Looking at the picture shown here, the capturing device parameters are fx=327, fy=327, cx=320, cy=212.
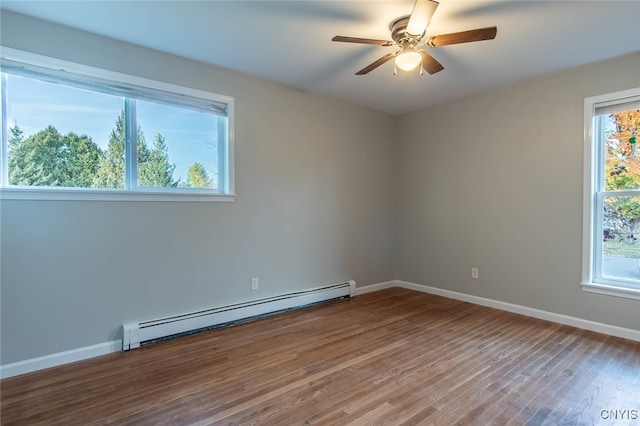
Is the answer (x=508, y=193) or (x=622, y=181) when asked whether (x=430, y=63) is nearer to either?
(x=508, y=193)

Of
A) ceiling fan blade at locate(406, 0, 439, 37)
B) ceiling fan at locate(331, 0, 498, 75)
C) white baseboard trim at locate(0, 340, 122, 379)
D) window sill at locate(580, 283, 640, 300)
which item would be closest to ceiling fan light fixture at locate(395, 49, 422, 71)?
ceiling fan at locate(331, 0, 498, 75)

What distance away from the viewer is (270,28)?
8.23 ft

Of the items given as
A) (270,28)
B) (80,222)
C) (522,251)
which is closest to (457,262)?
(522,251)

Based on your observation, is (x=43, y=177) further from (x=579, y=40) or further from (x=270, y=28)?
(x=579, y=40)

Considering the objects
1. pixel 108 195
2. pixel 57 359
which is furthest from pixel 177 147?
pixel 57 359

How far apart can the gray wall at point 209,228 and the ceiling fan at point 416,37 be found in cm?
159

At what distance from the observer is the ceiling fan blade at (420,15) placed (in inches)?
72.9

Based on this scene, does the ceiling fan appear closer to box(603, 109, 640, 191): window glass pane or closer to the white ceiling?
the white ceiling

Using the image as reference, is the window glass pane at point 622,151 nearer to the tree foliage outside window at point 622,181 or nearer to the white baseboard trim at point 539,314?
the tree foliage outside window at point 622,181

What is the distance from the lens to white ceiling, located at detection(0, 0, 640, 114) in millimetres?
2225

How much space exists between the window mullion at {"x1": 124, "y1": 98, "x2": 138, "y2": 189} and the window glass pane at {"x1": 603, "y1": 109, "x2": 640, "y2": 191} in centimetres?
434

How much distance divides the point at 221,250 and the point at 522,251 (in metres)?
3.24

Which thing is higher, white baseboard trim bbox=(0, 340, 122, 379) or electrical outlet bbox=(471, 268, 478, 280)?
electrical outlet bbox=(471, 268, 478, 280)

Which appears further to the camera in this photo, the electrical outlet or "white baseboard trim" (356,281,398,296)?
→ "white baseboard trim" (356,281,398,296)
